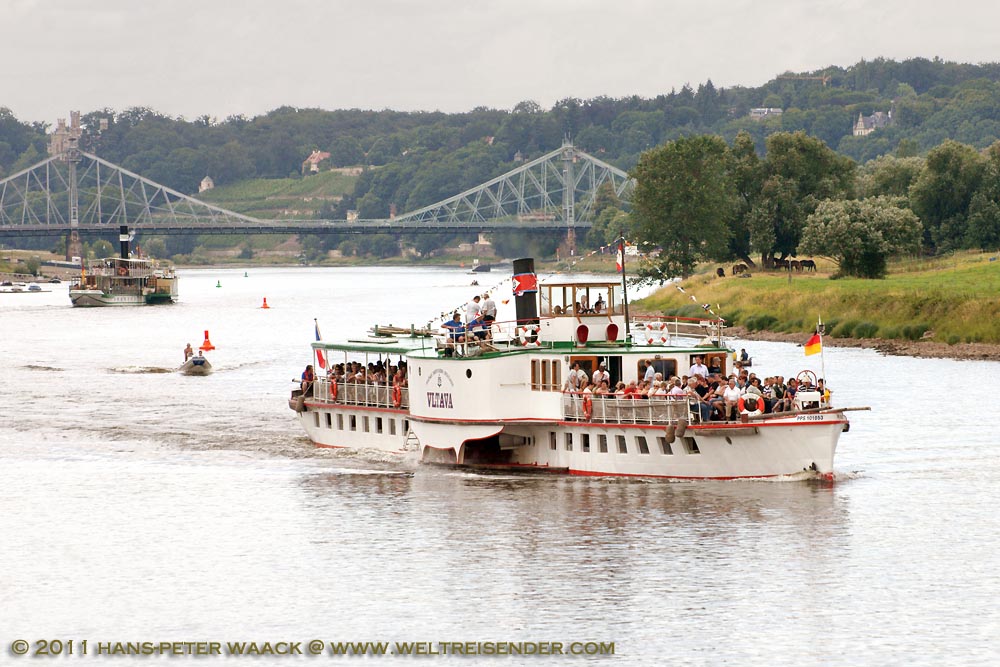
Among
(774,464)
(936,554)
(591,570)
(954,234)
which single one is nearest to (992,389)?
(774,464)

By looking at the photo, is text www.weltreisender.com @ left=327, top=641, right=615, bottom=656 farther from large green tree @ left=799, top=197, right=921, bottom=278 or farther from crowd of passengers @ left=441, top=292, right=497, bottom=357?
large green tree @ left=799, top=197, right=921, bottom=278

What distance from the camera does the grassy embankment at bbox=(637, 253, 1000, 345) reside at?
244ft

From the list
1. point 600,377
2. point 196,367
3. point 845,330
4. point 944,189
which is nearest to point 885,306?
point 845,330

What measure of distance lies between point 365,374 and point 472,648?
784 inches

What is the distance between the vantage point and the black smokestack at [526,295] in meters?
42.8

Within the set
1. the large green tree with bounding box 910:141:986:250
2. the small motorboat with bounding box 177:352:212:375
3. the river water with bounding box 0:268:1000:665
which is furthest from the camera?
the large green tree with bounding box 910:141:986:250

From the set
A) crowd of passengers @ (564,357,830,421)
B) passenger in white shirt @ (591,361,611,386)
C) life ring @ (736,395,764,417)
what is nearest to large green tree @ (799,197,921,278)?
crowd of passengers @ (564,357,830,421)

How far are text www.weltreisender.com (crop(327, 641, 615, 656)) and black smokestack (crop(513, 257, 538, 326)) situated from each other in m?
15.9

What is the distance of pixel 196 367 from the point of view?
256ft

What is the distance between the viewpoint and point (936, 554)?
108 ft

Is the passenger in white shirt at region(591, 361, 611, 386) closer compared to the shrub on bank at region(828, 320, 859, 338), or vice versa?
the passenger in white shirt at region(591, 361, 611, 386)

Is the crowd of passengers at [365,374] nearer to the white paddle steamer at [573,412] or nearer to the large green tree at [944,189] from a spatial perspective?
the white paddle steamer at [573,412]

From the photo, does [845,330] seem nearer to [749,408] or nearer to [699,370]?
[699,370]

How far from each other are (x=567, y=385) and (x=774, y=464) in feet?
18.6
